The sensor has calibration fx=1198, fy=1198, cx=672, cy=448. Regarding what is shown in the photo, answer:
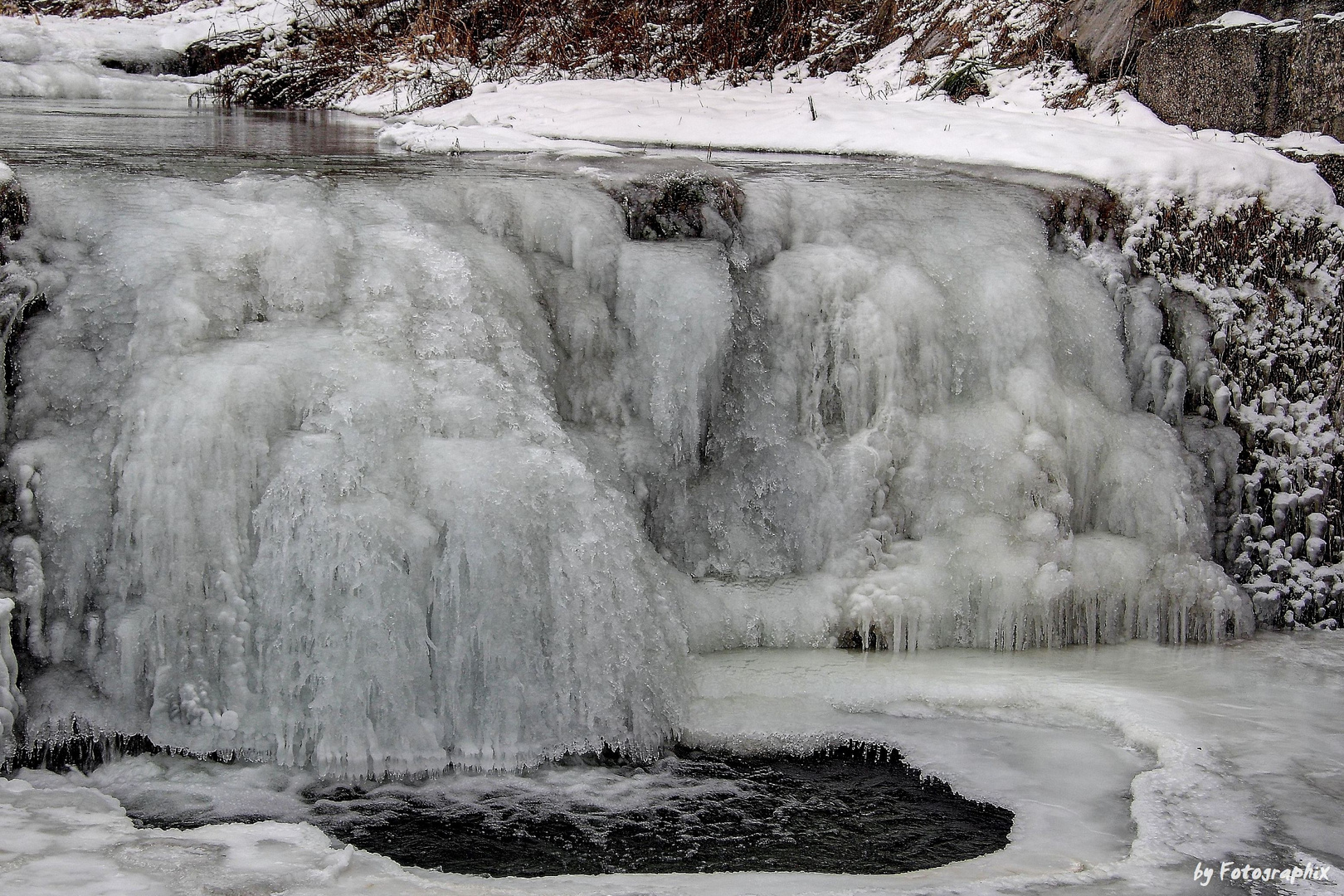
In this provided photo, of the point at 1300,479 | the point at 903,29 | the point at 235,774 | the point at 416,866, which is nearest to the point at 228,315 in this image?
the point at 235,774

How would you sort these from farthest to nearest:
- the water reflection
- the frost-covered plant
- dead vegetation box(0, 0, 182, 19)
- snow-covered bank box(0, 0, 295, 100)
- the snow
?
dead vegetation box(0, 0, 182, 19), snow-covered bank box(0, 0, 295, 100), the snow, the water reflection, the frost-covered plant

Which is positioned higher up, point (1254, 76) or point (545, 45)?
point (545, 45)

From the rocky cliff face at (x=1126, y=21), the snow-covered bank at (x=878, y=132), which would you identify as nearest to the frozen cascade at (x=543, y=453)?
the snow-covered bank at (x=878, y=132)

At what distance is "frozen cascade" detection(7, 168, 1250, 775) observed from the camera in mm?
3338

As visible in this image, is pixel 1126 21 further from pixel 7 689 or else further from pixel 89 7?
pixel 89 7

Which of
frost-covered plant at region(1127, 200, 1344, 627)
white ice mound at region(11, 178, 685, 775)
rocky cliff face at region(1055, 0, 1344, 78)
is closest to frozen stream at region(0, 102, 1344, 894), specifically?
white ice mound at region(11, 178, 685, 775)

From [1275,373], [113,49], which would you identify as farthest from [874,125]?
[113,49]

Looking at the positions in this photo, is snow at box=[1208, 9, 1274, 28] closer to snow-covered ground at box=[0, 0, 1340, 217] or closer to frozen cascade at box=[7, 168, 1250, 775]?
snow-covered ground at box=[0, 0, 1340, 217]

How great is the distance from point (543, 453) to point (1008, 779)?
164 cm

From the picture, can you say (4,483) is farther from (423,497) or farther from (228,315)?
(423,497)

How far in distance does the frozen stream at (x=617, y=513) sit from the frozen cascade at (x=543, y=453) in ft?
0.04

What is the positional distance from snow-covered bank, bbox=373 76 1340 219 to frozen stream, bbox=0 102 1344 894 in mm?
558

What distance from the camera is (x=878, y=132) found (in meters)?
6.82

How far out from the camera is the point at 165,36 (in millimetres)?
13281
